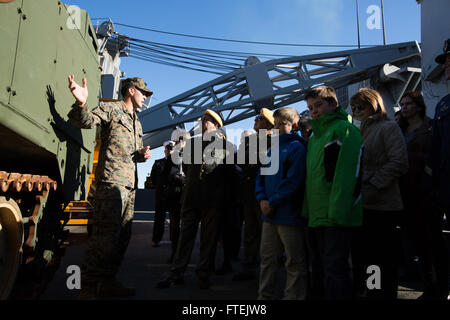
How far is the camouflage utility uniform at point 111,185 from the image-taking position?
2779 mm

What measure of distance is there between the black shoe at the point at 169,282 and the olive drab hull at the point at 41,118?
3.37ft

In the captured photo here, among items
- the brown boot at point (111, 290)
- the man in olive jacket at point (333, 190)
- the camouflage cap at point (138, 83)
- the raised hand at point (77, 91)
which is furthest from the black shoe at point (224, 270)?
the raised hand at point (77, 91)

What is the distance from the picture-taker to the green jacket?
2062mm

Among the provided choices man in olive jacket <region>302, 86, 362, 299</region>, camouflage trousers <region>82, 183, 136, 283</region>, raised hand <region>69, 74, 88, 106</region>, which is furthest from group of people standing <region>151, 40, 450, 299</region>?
raised hand <region>69, 74, 88, 106</region>

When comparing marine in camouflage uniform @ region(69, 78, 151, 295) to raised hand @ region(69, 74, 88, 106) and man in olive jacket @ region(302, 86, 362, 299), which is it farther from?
man in olive jacket @ region(302, 86, 362, 299)

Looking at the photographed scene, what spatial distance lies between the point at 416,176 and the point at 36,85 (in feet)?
10.4

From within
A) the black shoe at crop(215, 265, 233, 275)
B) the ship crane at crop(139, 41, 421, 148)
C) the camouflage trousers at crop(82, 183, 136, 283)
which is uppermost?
the ship crane at crop(139, 41, 421, 148)

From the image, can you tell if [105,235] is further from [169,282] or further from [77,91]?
[77,91]

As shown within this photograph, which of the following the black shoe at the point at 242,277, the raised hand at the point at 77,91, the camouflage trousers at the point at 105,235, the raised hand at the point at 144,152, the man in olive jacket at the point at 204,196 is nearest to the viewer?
the raised hand at the point at 77,91

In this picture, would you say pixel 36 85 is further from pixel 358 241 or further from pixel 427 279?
pixel 427 279

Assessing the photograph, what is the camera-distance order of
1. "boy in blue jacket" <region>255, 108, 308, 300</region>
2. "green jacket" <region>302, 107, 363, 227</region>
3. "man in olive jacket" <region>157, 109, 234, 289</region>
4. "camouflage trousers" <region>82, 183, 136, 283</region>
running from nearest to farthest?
1. "green jacket" <region>302, 107, 363, 227</region>
2. "boy in blue jacket" <region>255, 108, 308, 300</region>
3. "camouflage trousers" <region>82, 183, 136, 283</region>
4. "man in olive jacket" <region>157, 109, 234, 289</region>

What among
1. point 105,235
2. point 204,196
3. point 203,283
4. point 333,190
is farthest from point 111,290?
point 333,190

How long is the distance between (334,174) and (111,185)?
1884mm

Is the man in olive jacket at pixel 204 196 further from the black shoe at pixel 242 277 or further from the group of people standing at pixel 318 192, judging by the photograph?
the black shoe at pixel 242 277
